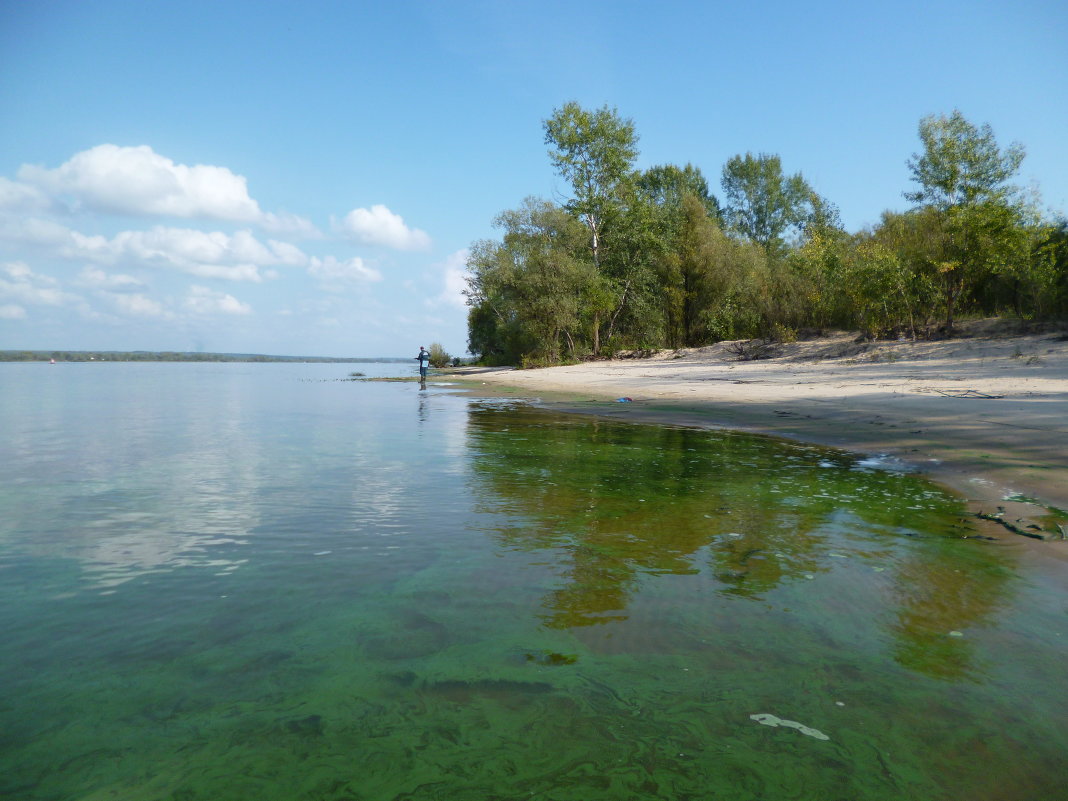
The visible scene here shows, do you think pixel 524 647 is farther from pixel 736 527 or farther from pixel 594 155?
pixel 594 155

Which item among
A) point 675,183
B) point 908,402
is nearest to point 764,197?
point 675,183

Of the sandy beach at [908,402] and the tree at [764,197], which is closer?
the sandy beach at [908,402]

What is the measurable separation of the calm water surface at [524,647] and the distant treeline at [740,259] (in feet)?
73.7

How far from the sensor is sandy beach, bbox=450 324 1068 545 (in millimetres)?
9906

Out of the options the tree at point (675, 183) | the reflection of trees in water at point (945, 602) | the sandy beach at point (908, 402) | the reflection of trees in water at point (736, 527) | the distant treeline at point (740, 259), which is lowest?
the reflection of trees in water at point (945, 602)

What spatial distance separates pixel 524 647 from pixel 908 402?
52.4 ft

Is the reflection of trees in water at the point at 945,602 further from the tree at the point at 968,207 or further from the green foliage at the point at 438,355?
the green foliage at the point at 438,355

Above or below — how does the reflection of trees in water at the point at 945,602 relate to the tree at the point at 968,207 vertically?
below

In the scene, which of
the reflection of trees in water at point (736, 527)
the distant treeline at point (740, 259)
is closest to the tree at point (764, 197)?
the distant treeline at point (740, 259)

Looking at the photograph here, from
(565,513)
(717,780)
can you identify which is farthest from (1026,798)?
(565,513)

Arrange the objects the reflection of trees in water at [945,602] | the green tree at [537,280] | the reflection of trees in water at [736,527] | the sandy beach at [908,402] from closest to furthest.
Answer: the reflection of trees in water at [945,602]
the reflection of trees in water at [736,527]
the sandy beach at [908,402]
the green tree at [537,280]

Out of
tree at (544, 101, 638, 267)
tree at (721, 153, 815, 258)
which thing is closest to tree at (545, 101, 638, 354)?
tree at (544, 101, 638, 267)

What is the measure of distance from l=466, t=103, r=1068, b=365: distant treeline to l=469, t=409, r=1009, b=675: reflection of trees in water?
19.2 meters

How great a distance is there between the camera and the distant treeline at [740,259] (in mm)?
25766
